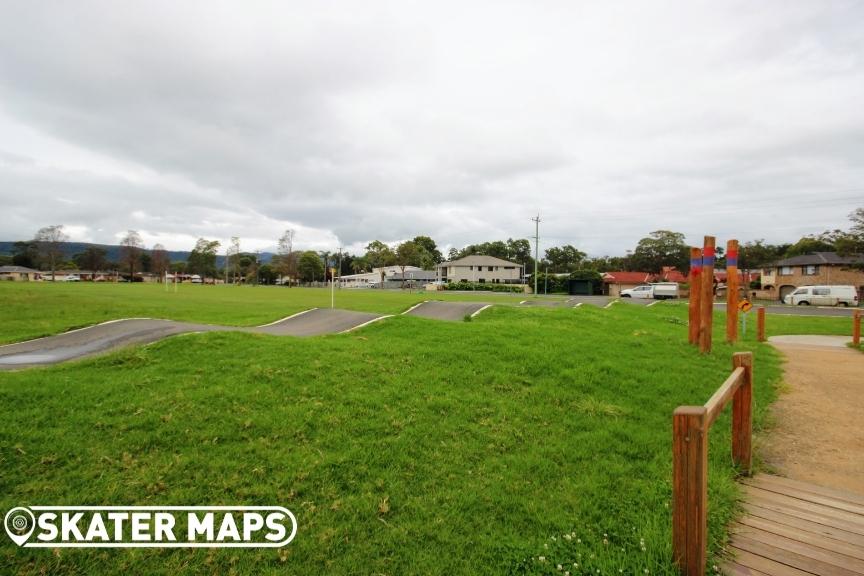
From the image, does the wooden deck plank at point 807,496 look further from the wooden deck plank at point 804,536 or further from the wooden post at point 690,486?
the wooden post at point 690,486

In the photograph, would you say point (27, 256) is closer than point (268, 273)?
Yes

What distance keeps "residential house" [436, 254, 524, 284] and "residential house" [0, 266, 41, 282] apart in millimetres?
82859

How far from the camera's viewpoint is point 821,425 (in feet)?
17.8

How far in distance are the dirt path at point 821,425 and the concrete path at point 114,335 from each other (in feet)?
29.0

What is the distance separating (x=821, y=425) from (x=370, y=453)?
5.58 m

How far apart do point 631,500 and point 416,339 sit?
5.54 metres

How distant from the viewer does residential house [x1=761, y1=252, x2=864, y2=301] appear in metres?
44.2

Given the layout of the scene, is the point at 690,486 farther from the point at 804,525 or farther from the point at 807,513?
the point at 807,513

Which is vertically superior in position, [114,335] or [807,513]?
[114,335]

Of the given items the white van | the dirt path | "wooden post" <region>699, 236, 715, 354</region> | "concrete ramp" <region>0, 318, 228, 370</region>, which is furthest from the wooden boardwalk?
the white van

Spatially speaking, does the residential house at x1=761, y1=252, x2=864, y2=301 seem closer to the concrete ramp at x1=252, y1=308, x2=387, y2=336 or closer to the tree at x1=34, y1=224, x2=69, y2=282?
the concrete ramp at x1=252, y1=308, x2=387, y2=336

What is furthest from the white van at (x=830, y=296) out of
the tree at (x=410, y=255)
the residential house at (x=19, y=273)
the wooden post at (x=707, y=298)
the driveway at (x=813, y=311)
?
the residential house at (x=19, y=273)

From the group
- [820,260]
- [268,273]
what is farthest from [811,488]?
[268,273]

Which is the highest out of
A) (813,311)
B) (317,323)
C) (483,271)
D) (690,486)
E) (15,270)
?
(483,271)
